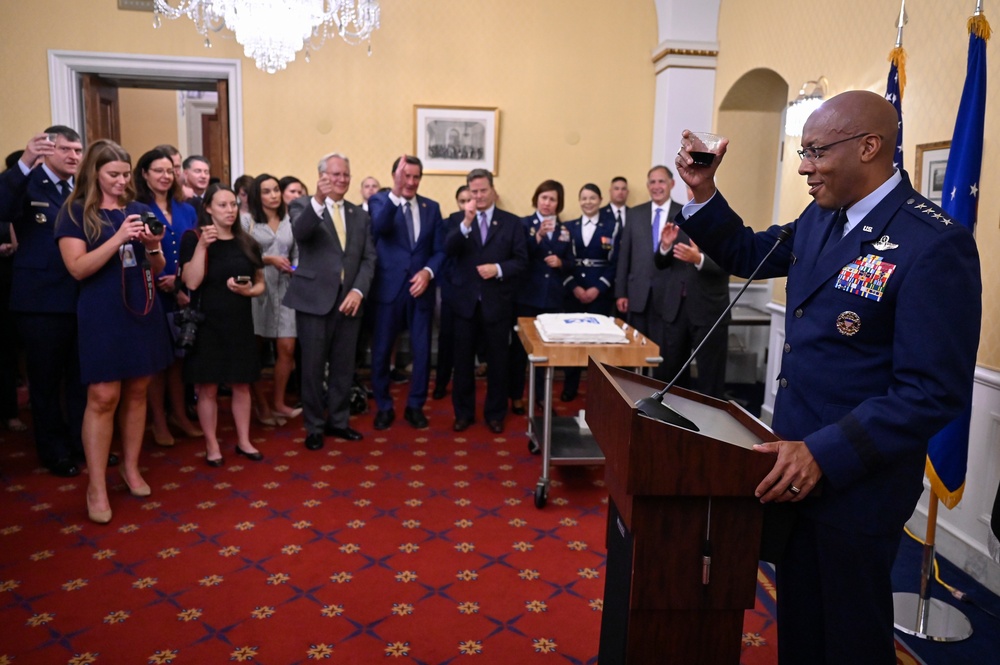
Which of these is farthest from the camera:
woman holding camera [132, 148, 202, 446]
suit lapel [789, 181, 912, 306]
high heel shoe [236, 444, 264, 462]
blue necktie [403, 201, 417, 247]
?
blue necktie [403, 201, 417, 247]

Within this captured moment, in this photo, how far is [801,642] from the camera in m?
1.58

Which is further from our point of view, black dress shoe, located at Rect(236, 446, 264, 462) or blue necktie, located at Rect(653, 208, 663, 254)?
blue necktie, located at Rect(653, 208, 663, 254)

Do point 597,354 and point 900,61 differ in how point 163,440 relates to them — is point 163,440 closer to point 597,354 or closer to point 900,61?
point 597,354

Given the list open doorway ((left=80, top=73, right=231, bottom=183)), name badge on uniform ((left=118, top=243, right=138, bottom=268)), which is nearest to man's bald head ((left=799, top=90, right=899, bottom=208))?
name badge on uniform ((left=118, top=243, right=138, bottom=268))

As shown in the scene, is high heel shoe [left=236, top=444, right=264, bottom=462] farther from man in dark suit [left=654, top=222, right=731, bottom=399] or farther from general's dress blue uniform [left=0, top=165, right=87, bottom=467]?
man in dark suit [left=654, top=222, right=731, bottom=399]

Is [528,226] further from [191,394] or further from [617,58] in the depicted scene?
[191,394]

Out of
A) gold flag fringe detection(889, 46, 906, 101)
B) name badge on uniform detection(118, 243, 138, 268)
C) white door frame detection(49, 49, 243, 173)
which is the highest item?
white door frame detection(49, 49, 243, 173)

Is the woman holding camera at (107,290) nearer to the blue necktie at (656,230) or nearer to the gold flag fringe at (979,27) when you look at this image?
the blue necktie at (656,230)

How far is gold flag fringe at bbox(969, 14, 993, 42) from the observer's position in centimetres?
286

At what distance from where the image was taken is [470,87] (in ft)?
22.7

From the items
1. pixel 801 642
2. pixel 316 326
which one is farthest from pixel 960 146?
pixel 316 326

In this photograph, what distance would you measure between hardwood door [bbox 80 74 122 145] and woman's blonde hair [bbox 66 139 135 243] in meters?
3.73

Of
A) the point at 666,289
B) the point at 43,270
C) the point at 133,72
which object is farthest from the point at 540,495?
the point at 133,72

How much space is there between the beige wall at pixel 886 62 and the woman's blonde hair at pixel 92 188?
374cm
